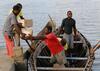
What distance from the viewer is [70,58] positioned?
48.6 feet

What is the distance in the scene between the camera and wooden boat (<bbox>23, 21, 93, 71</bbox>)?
44.4 feet

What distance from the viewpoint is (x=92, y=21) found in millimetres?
41969

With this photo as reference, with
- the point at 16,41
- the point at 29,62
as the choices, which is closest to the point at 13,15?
the point at 16,41

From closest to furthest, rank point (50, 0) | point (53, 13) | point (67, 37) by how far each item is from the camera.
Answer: point (67, 37) → point (53, 13) → point (50, 0)

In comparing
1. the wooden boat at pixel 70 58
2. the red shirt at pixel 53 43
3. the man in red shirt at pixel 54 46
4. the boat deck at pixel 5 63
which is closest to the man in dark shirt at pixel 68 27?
the wooden boat at pixel 70 58

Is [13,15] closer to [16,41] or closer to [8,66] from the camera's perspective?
[16,41]

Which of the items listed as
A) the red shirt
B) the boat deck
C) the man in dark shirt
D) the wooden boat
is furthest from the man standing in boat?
the man in dark shirt

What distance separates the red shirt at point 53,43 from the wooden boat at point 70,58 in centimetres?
62

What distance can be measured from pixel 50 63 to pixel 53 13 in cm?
3583

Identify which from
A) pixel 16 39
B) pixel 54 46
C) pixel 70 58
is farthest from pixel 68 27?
pixel 54 46

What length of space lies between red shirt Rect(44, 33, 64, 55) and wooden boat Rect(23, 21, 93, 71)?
62 cm

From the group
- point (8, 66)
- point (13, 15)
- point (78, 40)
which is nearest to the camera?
point (8, 66)

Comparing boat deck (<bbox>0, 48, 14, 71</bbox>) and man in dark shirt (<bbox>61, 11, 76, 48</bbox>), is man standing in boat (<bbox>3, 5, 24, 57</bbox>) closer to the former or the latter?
boat deck (<bbox>0, 48, 14, 71</bbox>)

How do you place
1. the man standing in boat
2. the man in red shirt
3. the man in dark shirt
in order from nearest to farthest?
the man in red shirt < the man standing in boat < the man in dark shirt
